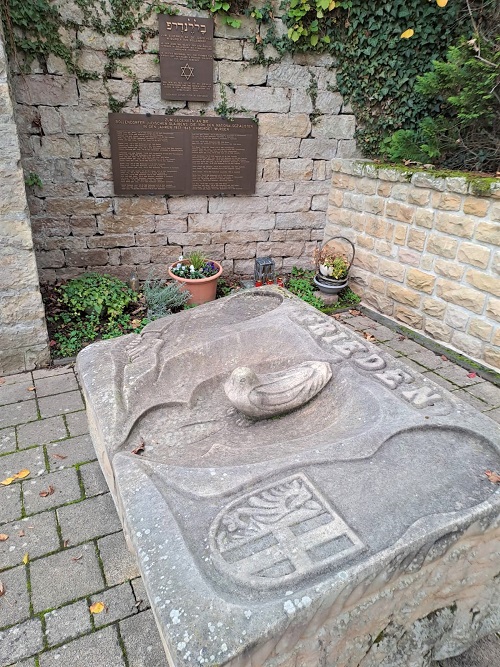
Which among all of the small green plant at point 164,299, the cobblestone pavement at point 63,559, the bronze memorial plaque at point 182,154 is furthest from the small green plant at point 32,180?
the cobblestone pavement at point 63,559

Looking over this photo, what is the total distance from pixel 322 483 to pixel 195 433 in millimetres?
766

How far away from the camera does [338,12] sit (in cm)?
462

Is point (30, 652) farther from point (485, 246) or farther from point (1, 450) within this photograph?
point (485, 246)

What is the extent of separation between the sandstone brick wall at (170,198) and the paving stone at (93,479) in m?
2.79

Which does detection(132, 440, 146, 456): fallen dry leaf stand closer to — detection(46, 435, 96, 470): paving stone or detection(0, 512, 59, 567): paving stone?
detection(0, 512, 59, 567): paving stone

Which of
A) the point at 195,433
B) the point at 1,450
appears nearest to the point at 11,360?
the point at 1,450

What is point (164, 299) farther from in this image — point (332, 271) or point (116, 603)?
point (116, 603)

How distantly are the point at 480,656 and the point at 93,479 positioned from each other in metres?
2.06

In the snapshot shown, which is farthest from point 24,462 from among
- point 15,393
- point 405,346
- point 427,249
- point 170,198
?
point 427,249

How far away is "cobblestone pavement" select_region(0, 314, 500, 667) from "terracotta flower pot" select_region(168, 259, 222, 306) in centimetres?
182

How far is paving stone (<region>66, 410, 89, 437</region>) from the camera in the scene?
2.98 m

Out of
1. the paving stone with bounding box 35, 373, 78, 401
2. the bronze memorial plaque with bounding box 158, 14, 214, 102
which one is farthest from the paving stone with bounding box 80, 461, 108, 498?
the bronze memorial plaque with bounding box 158, 14, 214, 102

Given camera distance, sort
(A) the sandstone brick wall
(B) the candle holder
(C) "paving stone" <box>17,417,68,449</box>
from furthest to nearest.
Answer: (B) the candle holder, (A) the sandstone brick wall, (C) "paving stone" <box>17,417,68,449</box>

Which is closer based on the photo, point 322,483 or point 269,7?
point 322,483
